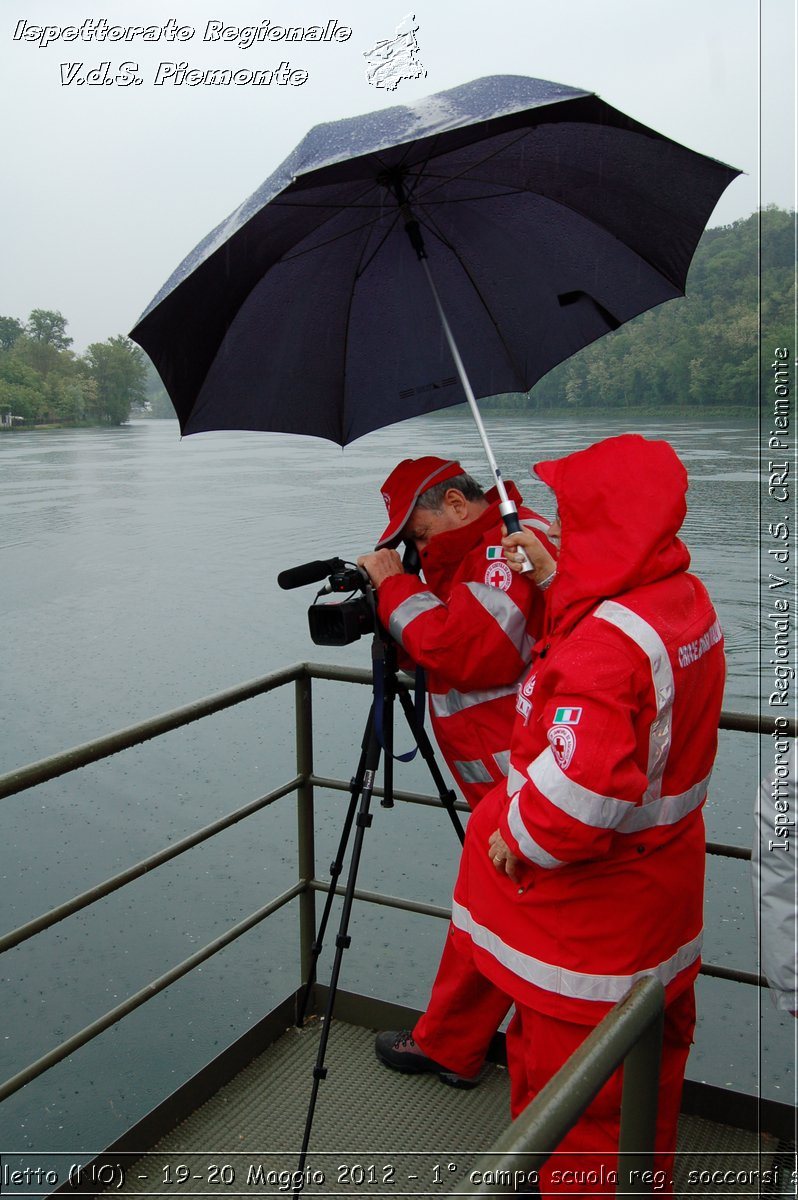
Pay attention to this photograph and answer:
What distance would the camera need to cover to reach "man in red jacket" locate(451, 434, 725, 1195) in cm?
145

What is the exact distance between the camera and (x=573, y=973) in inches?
63.5

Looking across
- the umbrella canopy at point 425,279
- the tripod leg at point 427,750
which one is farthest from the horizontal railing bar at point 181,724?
the umbrella canopy at point 425,279

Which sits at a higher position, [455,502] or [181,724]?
[455,502]

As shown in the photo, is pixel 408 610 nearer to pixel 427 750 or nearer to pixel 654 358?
pixel 427 750

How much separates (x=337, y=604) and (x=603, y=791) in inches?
33.5

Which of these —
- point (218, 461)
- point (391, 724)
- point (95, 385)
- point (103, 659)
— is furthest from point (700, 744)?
point (218, 461)

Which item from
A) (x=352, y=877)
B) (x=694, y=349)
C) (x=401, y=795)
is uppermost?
(x=694, y=349)

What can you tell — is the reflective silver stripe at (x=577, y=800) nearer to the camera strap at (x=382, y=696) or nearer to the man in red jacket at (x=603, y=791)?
the man in red jacket at (x=603, y=791)

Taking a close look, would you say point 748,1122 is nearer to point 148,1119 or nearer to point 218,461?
point 148,1119

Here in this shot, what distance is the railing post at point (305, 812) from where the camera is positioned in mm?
2594

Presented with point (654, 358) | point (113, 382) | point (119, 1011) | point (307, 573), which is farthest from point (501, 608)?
point (113, 382)

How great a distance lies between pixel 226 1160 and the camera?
227 centimetres

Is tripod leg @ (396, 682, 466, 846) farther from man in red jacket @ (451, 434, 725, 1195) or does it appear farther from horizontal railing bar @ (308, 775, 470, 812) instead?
man in red jacket @ (451, 434, 725, 1195)

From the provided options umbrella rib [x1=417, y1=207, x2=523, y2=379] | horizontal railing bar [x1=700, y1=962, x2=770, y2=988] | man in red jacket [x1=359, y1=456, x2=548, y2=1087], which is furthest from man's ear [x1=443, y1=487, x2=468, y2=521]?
horizontal railing bar [x1=700, y1=962, x2=770, y2=988]
